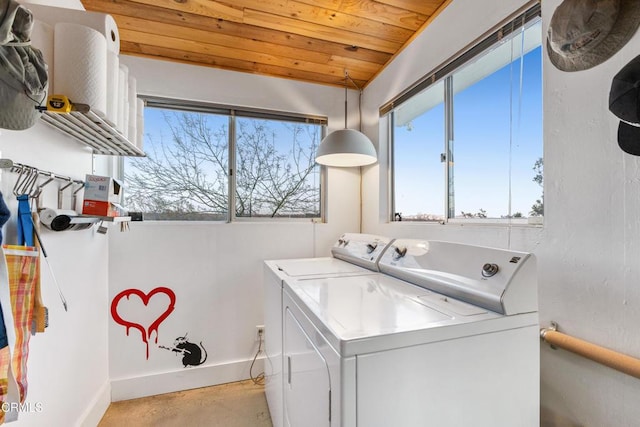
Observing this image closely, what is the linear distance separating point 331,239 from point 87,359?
180 centimetres

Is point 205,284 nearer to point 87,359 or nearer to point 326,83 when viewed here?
point 87,359

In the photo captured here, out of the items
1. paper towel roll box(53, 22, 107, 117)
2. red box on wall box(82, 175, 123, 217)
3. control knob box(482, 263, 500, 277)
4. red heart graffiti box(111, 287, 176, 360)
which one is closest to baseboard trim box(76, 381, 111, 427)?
red heart graffiti box(111, 287, 176, 360)

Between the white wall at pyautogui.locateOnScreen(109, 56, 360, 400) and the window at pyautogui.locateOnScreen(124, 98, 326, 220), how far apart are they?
12 cm

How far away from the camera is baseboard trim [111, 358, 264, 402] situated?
199 centimetres

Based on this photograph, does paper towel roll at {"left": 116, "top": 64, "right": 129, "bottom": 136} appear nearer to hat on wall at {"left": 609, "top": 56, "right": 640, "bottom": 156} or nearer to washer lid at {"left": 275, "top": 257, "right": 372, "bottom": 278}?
washer lid at {"left": 275, "top": 257, "right": 372, "bottom": 278}

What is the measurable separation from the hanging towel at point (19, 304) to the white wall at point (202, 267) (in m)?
1.09

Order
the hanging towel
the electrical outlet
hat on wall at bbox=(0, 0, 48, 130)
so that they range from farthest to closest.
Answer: the electrical outlet < the hanging towel < hat on wall at bbox=(0, 0, 48, 130)

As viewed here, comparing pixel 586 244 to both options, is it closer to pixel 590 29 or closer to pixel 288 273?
pixel 590 29

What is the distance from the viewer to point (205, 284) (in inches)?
85.4

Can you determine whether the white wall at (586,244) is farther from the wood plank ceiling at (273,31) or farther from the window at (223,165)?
the window at (223,165)

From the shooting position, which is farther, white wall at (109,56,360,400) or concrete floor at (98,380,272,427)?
white wall at (109,56,360,400)

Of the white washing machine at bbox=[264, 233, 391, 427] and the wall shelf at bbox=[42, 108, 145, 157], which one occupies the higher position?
the wall shelf at bbox=[42, 108, 145, 157]

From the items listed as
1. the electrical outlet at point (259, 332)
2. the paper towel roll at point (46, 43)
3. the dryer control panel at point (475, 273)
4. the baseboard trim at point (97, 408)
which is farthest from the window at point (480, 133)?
the baseboard trim at point (97, 408)

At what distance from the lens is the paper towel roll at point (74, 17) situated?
3.53 ft
